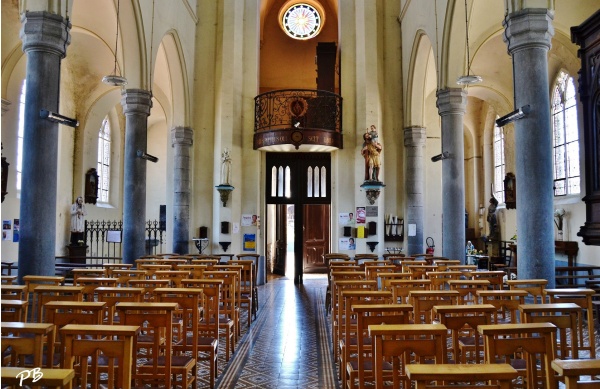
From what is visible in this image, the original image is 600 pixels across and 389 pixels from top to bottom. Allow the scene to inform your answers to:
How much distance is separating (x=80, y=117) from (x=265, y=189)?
24.6 ft

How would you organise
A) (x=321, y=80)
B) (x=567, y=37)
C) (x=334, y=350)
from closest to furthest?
(x=334, y=350) < (x=567, y=37) < (x=321, y=80)

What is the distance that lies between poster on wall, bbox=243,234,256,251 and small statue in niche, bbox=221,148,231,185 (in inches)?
71.6

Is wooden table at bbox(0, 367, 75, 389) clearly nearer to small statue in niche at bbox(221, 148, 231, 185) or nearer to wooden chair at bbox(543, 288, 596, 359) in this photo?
wooden chair at bbox(543, 288, 596, 359)

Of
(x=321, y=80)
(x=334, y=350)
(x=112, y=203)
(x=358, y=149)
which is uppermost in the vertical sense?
(x=321, y=80)

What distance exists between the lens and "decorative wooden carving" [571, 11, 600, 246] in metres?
7.93

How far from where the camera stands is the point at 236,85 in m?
15.5

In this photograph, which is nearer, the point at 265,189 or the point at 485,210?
the point at 265,189

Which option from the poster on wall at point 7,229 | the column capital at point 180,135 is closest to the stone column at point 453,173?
the column capital at point 180,135

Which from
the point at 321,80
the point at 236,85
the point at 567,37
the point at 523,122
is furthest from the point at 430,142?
the point at 523,122

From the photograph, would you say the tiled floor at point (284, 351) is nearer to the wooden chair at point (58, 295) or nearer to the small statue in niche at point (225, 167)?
the wooden chair at point (58, 295)

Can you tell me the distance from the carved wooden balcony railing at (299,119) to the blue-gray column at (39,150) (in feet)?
26.5

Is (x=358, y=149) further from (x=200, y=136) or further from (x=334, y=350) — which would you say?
(x=334, y=350)

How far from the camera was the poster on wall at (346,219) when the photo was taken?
15.4 metres

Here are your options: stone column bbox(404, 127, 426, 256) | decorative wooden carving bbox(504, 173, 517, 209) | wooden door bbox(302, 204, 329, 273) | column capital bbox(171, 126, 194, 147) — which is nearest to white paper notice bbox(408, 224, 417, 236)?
stone column bbox(404, 127, 426, 256)
